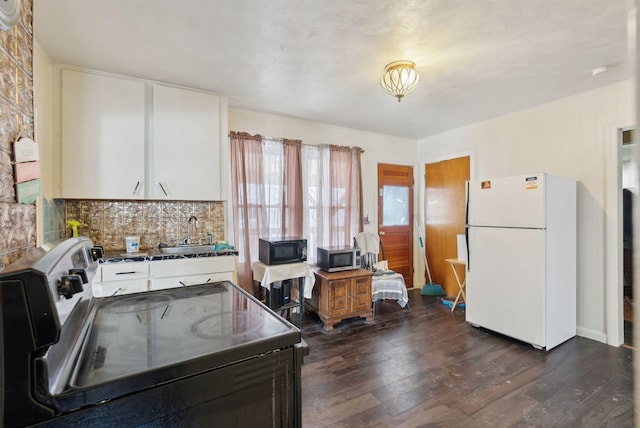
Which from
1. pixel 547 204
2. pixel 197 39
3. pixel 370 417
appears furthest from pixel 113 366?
pixel 547 204

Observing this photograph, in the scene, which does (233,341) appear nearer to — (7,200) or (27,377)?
(27,377)

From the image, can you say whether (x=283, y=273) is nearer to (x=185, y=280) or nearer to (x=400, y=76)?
(x=185, y=280)

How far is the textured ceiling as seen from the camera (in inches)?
67.3

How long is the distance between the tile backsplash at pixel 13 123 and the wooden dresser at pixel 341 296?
8.38ft

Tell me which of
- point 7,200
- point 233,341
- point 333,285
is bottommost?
point 333,285

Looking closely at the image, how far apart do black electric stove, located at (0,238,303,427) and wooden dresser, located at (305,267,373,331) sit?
225 cm

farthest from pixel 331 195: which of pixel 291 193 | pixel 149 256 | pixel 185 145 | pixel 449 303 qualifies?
pixel 149 256

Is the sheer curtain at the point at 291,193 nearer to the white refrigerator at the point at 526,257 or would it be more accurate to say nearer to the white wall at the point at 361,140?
the white wall at the point at 361,140

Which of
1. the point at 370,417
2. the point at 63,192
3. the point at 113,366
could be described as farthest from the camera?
the point at 63,192

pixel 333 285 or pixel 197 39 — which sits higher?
pixel 197 39

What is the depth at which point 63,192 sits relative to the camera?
7.77 ft

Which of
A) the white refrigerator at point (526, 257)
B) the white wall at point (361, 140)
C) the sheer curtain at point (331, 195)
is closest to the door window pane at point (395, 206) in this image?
the white wall at point (361, 140)

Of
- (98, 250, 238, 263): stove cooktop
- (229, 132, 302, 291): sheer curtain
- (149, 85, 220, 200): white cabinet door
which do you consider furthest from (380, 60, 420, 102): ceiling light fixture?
(98, 250, 238, 263): stove cooktop

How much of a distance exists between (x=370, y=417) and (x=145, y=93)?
3158 millimetres
